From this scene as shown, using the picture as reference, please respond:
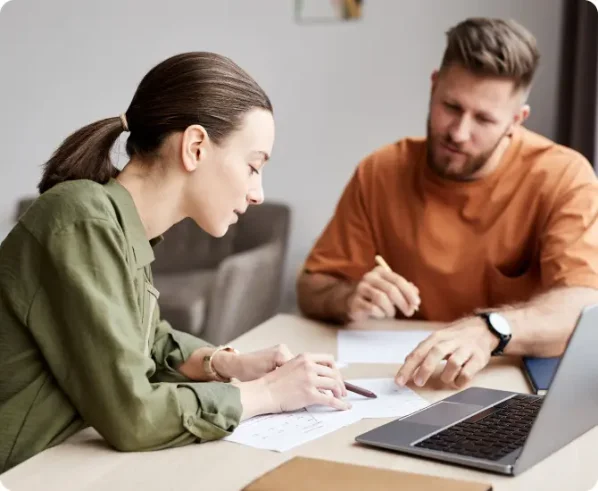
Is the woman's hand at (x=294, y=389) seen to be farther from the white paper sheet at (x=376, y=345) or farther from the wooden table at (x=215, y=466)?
the white paper sheet at (x=376, y=345)

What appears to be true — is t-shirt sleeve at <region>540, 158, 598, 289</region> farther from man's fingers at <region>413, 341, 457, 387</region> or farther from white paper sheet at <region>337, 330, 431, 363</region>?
man's fingers at <region>413, 341, 457, 387</region>

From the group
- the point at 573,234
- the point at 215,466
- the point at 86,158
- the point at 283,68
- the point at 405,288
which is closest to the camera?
the point at 215,466

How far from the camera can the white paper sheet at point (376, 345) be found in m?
1.56

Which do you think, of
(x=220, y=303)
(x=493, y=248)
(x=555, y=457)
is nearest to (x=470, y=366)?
(x=555, y=457)

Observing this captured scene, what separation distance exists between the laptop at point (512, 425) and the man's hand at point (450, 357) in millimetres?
112

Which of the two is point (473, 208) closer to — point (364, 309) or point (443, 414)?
point (364, 309)

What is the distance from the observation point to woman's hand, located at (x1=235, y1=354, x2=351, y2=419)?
1185 millimetres

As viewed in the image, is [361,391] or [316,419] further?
[361,391]

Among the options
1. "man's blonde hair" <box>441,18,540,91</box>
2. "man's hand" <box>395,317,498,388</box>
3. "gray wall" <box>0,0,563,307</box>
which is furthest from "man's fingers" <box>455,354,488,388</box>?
"gray wall" <box>0,0,563,307</box>

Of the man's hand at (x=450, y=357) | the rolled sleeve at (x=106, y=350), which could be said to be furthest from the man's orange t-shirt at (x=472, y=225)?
the rolled sleeve at (x=106, y=350)

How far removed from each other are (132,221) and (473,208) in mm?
989

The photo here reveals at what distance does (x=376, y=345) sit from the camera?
1.66 m

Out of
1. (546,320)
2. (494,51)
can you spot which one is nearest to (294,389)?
(546,320)

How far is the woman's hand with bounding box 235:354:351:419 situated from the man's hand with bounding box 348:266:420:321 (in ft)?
1.31
